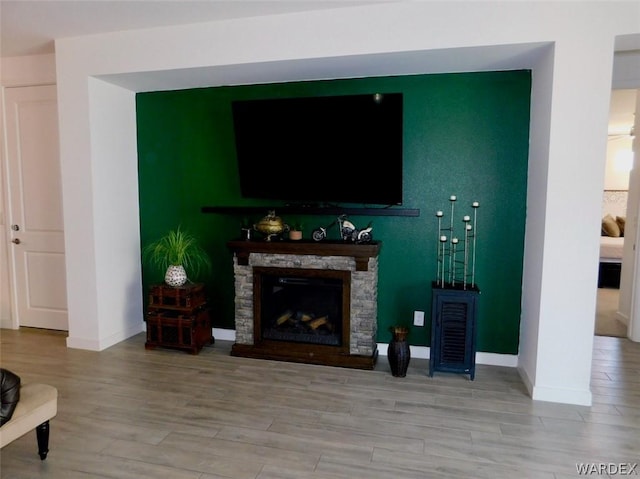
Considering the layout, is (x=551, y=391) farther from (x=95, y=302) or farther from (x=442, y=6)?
(x=95, y=302)

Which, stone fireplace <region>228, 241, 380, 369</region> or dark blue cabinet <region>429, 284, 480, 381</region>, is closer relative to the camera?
dark blue cabinet <region>429, 284, 480, 381</region>

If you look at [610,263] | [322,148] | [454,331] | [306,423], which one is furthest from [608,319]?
[306,423]

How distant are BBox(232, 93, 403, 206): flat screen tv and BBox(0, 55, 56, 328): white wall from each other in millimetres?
2050

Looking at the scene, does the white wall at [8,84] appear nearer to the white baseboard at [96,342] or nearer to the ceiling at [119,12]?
the ceiling at [119,12]


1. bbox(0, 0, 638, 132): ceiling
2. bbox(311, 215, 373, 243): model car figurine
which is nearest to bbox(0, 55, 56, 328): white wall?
bbox(0, 0, 638, 132): ceiling

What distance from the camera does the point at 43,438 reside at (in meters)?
2.26

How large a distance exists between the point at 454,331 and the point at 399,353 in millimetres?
447

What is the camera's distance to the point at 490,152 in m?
3.50

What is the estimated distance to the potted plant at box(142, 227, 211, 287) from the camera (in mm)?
3863

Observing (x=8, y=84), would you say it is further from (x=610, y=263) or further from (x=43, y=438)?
(x=610, y=263)

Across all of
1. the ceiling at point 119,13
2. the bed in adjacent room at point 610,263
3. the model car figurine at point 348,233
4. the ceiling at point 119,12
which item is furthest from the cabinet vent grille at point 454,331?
the bed in adjacent room at point 610,263

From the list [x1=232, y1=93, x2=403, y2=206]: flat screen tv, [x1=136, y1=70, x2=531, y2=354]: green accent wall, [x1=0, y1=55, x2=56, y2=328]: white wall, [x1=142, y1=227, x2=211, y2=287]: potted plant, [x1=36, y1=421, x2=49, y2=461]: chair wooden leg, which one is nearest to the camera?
[x1=36, y1=421, x2=49, y2=461]: chair wooden leg

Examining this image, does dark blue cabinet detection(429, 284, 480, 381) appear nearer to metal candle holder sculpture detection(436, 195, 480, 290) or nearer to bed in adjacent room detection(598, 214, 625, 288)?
metal candle holder sculpture detection(436, 195, 480, 290)

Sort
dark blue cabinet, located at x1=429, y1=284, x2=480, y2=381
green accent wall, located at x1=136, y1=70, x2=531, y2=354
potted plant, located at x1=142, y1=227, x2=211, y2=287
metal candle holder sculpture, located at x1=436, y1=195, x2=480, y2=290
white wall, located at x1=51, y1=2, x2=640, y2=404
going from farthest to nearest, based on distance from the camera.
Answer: potted plant, located at x1=142, y1=227, x2=211, y2=287, metal candle holder sculpture, located at x1=436, y1=195, x2=480, y2=290, green accent wall, located at x1=136, y1=70, x2=531, y2=354, dark blue cabinet, located at x1=429, y1=284, x2=480, y2=381, white wall, located at x1=51, y1=2, x2=640, y2=404
